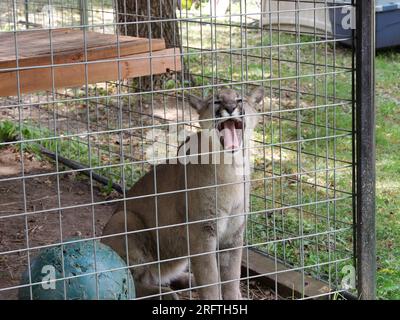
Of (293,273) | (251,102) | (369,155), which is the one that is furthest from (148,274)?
(369,155)

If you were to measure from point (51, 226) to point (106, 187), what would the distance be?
0.82m

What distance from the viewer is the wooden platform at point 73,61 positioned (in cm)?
421

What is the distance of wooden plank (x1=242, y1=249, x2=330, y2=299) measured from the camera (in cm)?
450

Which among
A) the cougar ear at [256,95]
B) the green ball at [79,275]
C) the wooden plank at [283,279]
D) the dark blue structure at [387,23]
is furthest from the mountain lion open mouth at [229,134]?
the dark blue structure at [387,23]

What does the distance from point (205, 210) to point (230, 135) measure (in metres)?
0.48

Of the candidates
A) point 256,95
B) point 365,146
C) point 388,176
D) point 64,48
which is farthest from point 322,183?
point 64,48

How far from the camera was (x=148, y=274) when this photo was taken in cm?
468

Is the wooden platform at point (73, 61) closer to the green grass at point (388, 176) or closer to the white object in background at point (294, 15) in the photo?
the white object in background at point (294, 15)

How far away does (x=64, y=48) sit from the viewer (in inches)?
179

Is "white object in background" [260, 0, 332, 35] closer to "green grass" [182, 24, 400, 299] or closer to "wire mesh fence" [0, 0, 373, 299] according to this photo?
"wire mesh fence" [0, 0, 373, 299]

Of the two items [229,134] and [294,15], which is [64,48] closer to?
[229,134]

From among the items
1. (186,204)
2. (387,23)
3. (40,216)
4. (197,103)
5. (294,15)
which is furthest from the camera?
(387,23)

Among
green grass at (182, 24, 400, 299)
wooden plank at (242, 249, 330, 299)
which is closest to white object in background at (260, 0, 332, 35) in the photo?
green grass at (182, 24, 400, 299)
